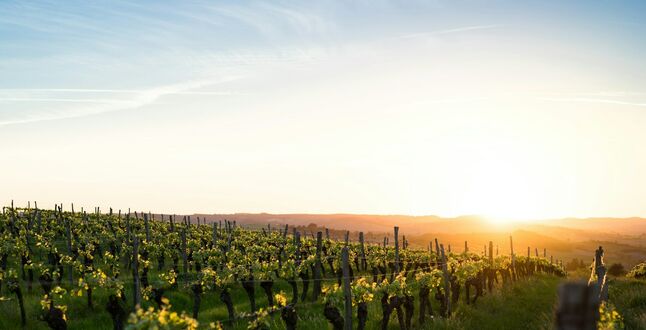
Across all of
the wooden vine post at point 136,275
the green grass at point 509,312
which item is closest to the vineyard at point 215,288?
the wooden vine post at point 136,275

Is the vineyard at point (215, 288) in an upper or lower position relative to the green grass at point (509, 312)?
upper

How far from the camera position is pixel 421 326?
2261 cm

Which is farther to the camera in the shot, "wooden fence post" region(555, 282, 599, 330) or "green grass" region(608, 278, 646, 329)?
"green grass" region(608, 278, 646, 329)

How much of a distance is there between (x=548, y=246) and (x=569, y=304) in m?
145

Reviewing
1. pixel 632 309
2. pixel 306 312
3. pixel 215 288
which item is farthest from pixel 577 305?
pixel 215 288

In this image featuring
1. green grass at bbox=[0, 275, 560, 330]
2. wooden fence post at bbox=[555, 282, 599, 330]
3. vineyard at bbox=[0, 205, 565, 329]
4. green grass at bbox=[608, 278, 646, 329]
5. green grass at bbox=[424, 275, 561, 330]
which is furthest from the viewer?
green grass at bbox=[424, 275, 561, 330]

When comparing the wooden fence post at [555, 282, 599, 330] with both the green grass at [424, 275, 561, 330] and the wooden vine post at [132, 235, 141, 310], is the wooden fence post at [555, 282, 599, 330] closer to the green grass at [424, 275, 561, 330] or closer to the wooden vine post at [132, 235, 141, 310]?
the wooden vine post at [132, 235, 141, 310]

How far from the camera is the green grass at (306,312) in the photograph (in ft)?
71.8

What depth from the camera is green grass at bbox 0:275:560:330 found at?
21875mm

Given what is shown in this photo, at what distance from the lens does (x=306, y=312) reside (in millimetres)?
23469

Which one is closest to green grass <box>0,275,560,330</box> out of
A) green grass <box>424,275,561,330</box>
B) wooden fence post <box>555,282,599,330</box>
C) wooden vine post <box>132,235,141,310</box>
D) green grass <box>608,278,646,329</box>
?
green grass <box>424,275,561,330</box>

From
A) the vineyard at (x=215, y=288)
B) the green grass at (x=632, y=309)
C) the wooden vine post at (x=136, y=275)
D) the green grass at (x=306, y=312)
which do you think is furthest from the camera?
the green grass at (x=306, y=312)

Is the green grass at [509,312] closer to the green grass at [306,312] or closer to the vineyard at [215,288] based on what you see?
the green grass at [306,312]

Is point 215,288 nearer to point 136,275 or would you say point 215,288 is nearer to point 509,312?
point 136,275
